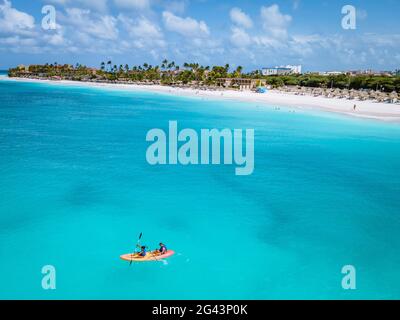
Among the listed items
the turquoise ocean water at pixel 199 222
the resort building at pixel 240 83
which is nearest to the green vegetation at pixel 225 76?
the resort building at pixel 240 83

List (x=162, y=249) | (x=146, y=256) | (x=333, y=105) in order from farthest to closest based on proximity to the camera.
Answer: (x=333, y=105) < (x=162, y=249) < (x=146, y=256)

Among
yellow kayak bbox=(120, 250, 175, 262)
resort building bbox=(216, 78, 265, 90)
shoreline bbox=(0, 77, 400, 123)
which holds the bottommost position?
yellow kayak bbox=(120, 250, 175, 262)

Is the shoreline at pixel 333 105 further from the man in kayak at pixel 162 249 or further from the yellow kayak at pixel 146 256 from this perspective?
the yellow kayak at pixel 146 256

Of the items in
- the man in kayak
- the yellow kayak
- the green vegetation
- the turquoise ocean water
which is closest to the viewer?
the turquoise ocean water

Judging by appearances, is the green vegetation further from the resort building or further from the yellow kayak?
the yellow kayak

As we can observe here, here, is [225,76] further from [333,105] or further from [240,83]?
[333,105]

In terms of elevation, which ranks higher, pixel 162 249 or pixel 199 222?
pixel 199 222

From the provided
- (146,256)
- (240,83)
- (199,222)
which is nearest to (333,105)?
(199,222)

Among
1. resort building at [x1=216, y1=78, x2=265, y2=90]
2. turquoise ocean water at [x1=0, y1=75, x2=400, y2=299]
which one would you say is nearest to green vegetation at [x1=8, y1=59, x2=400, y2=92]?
resort building at [x1=216, y1=78, x2=265, y2=90]

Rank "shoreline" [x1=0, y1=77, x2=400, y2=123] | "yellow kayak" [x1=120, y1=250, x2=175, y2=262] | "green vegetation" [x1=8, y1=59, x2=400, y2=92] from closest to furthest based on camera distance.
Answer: "yellow kayak" [x1=120, y1=250, x2=175, y2=262] < "shoreline" [x1=0, y1=77, x2=400, y2=123] < "green vegetation" [x1=8, y1=59, x2=400, y2=92]
